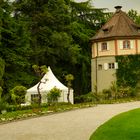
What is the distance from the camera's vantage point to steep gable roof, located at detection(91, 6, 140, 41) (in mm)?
48969

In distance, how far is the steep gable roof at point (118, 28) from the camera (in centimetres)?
4897

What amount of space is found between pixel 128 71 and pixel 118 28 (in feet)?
17.3

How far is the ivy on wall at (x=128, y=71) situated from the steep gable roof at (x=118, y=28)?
8.69ft

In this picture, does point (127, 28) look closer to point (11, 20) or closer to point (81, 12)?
point (81, 12)

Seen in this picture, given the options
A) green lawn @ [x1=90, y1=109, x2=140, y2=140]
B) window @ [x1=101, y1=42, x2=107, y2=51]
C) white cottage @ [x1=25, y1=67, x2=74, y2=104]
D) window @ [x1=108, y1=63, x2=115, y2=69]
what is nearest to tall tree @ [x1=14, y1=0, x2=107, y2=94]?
window @ [x1=101, y1=42, x2=107, y2=51]

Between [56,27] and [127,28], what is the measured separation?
7.98m

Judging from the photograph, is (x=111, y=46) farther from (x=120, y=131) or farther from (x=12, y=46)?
(x=120, y=131)

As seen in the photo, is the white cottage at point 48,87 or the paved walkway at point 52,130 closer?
the paved walkway at point 52,130

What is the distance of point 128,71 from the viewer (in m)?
47.8

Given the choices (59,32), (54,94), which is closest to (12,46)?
(59,32)

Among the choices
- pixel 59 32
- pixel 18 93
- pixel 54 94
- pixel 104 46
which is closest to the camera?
pixel 18 93

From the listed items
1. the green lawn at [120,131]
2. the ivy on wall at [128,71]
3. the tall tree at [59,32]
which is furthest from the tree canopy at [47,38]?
the green lawn at [120,131]

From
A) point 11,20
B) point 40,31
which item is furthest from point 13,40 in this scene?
point 40,31

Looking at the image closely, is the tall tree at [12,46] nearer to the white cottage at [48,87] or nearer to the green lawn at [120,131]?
the white cottage at [48,87]
